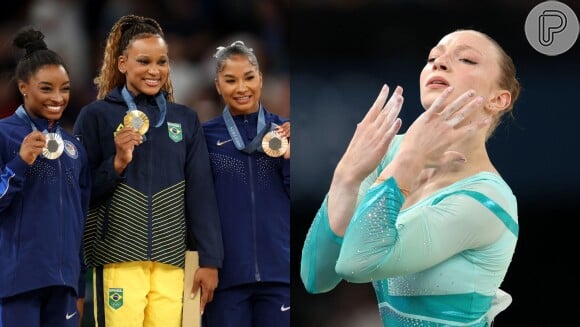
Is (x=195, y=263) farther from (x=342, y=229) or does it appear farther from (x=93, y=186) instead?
(x=342, y=229)

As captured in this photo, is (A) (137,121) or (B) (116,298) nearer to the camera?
(B) (116,298)

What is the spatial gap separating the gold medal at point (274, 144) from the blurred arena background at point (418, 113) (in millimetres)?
1092

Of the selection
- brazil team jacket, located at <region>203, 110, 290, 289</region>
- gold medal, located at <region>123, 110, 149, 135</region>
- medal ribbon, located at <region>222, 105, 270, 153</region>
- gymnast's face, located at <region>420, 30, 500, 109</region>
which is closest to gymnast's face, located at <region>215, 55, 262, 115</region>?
medal ribbon, located at <region>222, 105, 270, 153</region>

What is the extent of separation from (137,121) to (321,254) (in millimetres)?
1761

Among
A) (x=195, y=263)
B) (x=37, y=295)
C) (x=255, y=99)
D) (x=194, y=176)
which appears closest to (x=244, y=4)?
(x=255, y=99)

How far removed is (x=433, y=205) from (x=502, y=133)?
1.76 ft

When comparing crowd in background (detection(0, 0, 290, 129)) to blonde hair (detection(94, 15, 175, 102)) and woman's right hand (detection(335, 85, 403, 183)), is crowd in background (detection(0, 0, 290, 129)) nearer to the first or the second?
blonde hair (detection(94, 15, 175, 102))

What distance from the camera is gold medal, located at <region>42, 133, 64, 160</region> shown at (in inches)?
139

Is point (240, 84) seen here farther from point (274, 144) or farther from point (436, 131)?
point (436, 131)

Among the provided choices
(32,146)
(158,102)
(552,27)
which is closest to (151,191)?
(158,102)

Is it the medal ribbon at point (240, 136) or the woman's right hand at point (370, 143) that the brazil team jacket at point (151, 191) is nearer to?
the medal ribbon at point (240, 136)

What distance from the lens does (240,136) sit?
3.90 m

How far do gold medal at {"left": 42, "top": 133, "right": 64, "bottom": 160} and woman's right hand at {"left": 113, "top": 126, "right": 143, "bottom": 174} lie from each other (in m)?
0.23

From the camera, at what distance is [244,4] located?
417 cm
